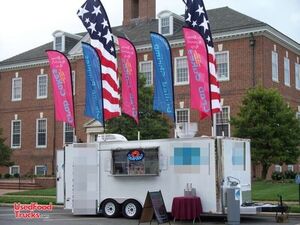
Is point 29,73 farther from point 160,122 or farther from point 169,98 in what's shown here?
point 169,98

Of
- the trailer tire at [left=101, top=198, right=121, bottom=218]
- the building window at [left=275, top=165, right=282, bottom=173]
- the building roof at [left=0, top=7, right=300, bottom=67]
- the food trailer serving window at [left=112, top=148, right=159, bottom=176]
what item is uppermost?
the building roof at [left=0, top=7, right=300, bottom=67]

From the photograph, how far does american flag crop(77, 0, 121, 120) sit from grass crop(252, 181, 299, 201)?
6673 millimetres

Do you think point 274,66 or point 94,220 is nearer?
point 94,220

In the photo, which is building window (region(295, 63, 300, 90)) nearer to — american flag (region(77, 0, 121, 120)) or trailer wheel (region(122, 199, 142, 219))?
american flag (region(77, 0, 121, 120))

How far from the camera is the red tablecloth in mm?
16641

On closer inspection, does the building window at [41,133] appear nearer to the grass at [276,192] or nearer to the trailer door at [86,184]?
the grass at [276,192]

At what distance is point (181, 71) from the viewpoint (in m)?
36.3

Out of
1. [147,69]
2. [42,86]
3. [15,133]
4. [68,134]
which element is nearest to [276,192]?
[147,69]

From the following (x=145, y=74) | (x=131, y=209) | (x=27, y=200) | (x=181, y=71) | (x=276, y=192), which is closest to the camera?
(x=131, y=209)

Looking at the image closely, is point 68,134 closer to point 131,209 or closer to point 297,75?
point 297,75

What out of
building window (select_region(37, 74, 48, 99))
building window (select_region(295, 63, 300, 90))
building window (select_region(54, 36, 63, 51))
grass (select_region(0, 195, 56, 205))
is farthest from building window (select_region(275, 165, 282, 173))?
building window (select_region(54, 36, 63, 51))

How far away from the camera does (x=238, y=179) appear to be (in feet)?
57.4

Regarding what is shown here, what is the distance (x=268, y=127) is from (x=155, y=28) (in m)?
15.7

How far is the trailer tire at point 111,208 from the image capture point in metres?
18.7
